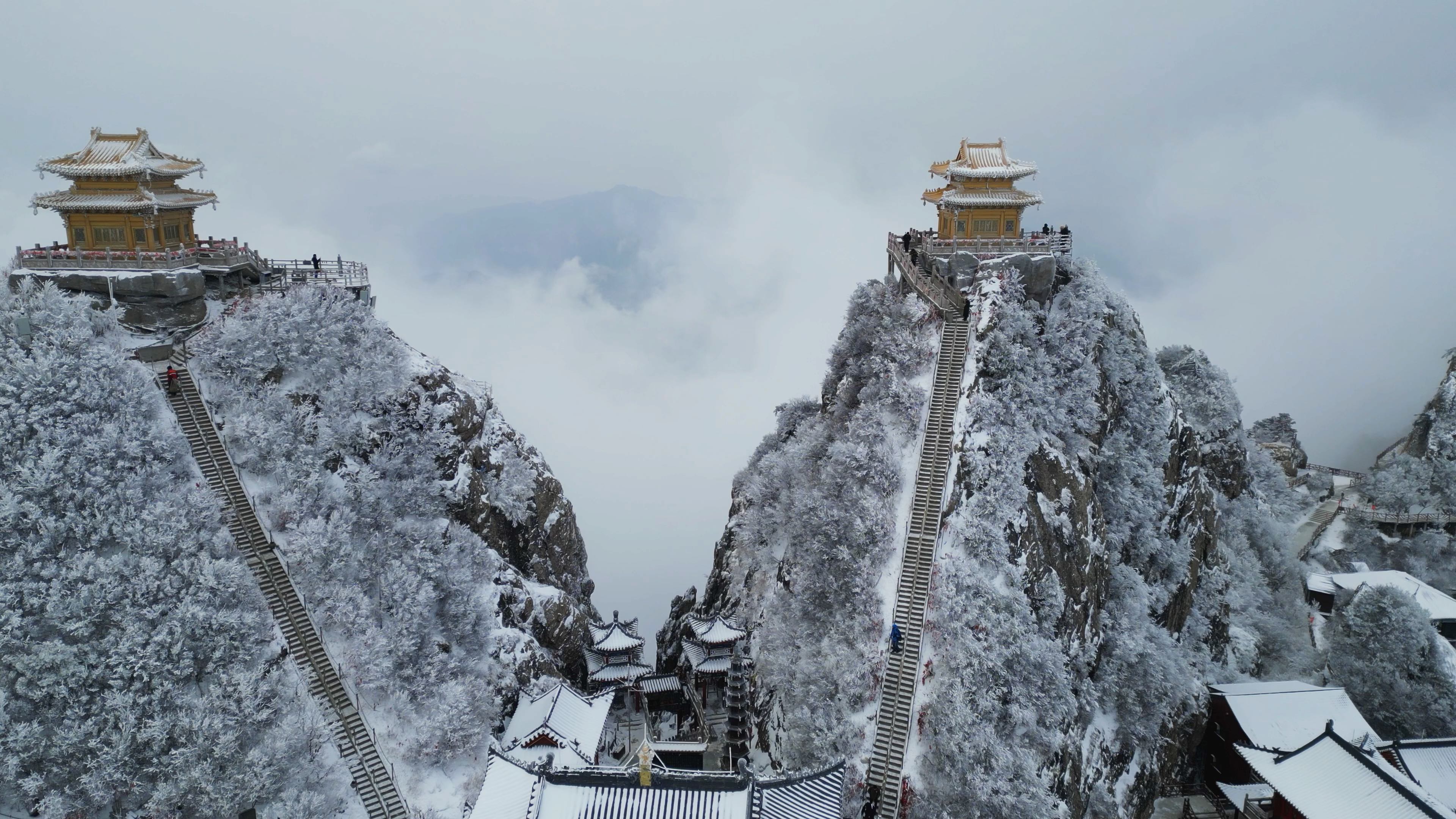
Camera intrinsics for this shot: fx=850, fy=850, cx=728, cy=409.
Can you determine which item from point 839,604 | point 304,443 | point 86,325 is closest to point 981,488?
point 839,604

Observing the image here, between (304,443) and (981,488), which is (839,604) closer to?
(981,488)

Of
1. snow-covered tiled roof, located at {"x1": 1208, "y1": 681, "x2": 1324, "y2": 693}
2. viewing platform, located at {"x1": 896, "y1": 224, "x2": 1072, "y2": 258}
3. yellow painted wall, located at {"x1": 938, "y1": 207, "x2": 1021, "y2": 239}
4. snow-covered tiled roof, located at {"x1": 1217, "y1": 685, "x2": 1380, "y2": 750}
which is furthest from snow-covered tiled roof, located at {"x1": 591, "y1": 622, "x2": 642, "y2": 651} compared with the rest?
snow-covered tiled roof, located at {"x1": 1217, "y1": 685, "x2": 1380, "y2": 750}

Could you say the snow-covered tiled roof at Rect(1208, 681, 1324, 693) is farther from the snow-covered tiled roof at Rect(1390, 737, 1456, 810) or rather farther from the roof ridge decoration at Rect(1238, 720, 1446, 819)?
the roof ridge decoration at Rect(1238, 720, 1446, 819)

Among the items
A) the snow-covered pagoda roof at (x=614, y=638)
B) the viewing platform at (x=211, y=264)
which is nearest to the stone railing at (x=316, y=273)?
the viewing platform at (x=211, y=264)

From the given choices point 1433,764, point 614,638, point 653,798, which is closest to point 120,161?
point 614,638

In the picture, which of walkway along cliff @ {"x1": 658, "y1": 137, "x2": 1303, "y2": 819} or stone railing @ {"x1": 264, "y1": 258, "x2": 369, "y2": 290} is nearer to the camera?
walkway along cliff @ {"x1": 658, "y1": 137, "x2": 1303, "y2": 819}

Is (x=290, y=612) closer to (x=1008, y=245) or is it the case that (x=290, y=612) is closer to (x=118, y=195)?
(x=118, y=195)
